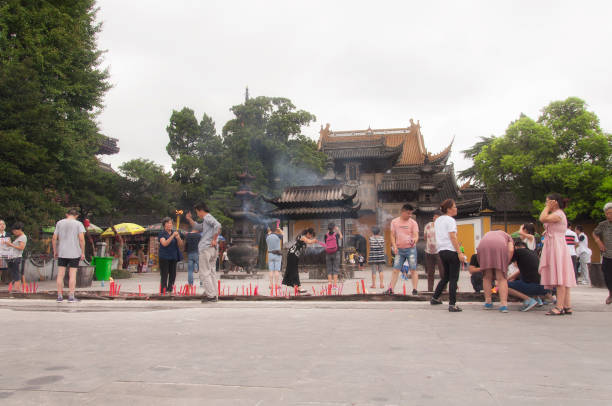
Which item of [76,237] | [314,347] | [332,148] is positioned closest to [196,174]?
[332,148]

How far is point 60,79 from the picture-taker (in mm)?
15484

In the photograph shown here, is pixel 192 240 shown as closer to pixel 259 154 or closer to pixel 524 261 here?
pixel 524 261

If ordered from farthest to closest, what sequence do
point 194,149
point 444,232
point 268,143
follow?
Answer: point 194,149, point 268,143, point 444,232

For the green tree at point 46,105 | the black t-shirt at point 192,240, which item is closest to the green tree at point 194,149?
the green tree at point 46,105

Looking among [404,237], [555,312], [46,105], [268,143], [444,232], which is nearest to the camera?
[555,312]

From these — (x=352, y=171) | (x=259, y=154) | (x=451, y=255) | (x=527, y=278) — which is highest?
Result: (x=259, y=154)

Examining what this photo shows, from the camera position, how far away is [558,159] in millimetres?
26297

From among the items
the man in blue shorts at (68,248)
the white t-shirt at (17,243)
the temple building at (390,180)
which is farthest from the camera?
the temple building at (390,180)

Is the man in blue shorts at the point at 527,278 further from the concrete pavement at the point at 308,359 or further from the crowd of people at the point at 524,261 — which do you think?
the concrete pavement at the point at 308,359

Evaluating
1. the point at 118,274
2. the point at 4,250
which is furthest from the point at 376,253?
the point at 118,274

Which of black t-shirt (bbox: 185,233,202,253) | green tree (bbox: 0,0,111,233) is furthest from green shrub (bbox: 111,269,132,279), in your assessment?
black t-shirt (bbox: 185,233,202,253)

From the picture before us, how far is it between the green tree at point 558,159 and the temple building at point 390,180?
275 centimetres

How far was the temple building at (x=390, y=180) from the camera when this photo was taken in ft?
90.4

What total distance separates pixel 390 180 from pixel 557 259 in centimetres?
3077
